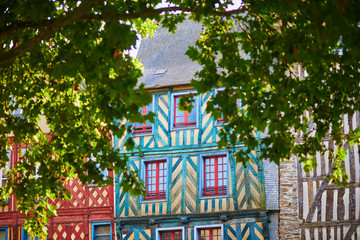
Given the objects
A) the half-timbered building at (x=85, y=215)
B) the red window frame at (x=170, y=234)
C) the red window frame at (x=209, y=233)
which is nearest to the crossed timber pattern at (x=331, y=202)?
the red window frame at (x=209, y=233)

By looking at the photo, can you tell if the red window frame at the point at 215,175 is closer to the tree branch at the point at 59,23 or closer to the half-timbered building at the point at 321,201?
the half-timbered building at the point at 321,201

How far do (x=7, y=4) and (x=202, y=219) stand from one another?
11.4 metres

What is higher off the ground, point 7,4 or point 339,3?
point 7,4

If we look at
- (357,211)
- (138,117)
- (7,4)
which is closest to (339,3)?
(138,117)

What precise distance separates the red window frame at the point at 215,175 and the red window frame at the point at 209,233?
100cm

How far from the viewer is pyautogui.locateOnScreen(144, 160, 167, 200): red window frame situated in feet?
65.7

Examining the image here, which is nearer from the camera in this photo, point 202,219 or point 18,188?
point 18,188

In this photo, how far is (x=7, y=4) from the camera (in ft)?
30.5

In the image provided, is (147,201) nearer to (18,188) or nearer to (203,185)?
(203,185)

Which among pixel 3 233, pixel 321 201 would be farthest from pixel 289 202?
pixel 3 233

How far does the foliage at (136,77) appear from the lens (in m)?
7.45

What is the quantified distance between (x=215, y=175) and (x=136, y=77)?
513 inches

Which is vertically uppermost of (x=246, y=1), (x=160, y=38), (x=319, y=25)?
(x=160, y=38)

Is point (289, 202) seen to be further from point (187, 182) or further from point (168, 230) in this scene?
point (168, 230)
